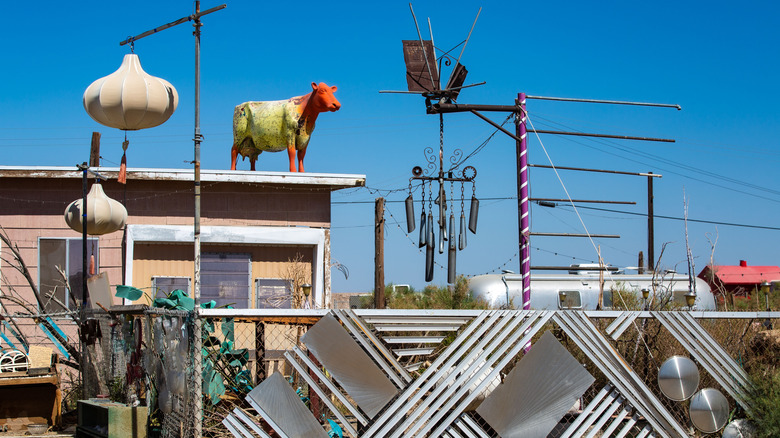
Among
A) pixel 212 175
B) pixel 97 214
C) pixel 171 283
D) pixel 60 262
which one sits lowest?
pixel 171 283

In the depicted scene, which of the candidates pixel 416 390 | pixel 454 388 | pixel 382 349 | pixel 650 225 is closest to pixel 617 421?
pixel 454 388

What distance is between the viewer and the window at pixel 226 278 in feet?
46.4

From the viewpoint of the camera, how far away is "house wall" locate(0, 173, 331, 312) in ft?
45.9

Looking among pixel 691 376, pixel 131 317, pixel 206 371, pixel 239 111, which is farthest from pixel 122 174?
pixel 239 111

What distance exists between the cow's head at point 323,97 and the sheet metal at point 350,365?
8.44 meters

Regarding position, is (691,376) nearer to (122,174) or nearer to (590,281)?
(122,174)

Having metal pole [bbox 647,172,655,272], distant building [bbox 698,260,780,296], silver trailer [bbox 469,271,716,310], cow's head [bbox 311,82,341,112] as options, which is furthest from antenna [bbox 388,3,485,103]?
distant building [bbox 698,260,780,296]

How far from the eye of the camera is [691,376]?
705 cm

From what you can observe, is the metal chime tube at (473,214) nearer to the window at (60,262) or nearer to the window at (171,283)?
the window at (171,283)

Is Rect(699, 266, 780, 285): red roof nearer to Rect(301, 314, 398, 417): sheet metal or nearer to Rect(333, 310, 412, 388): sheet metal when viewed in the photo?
Rect(333, 310, 412, 388): sheet metal

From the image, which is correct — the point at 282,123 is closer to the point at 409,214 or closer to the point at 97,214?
the point at 409,214

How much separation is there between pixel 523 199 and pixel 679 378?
11.1 feet

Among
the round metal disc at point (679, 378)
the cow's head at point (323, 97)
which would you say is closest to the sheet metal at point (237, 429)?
the round metal disc at point (679, 378)

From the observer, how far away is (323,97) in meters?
14.5
